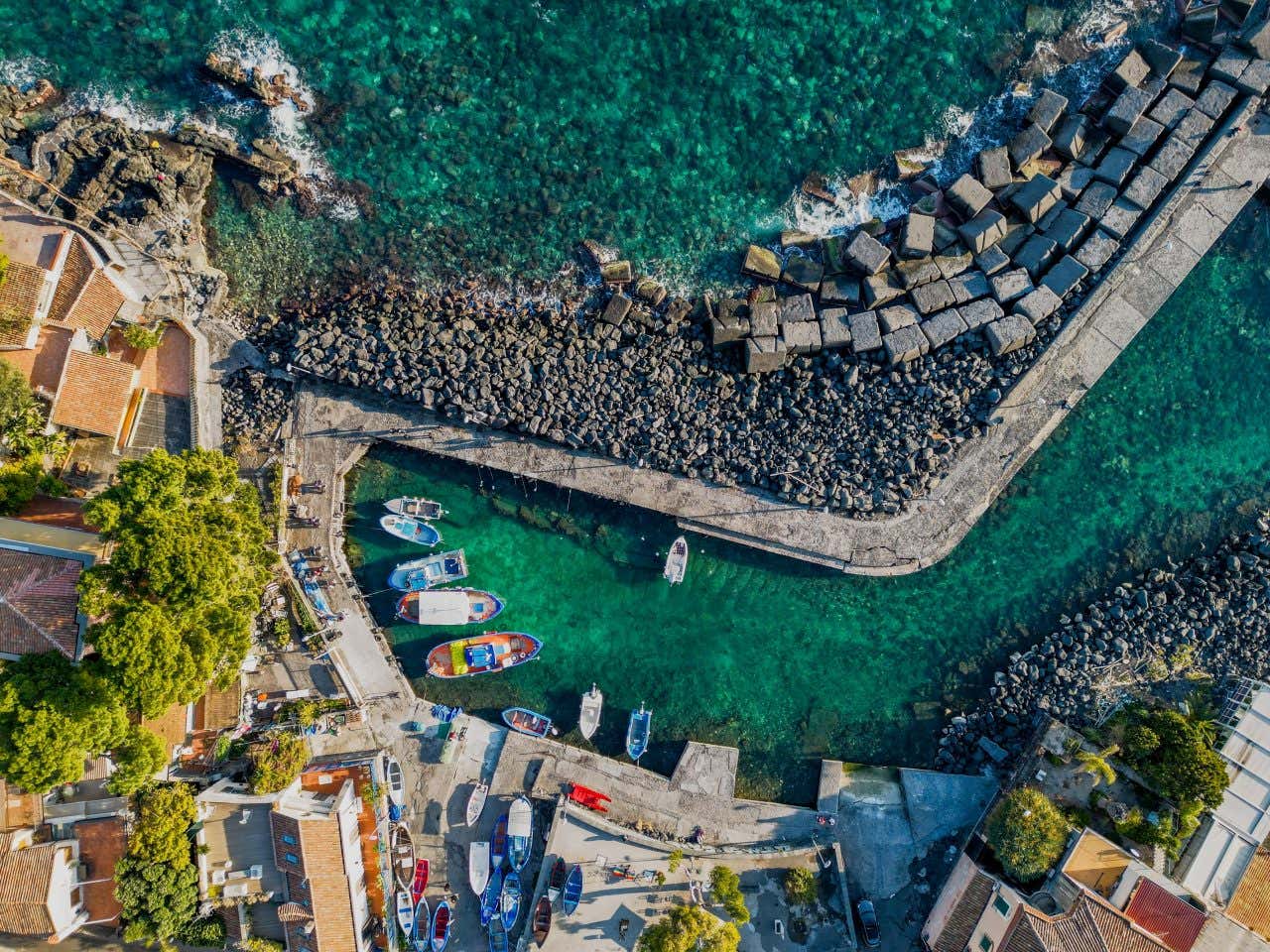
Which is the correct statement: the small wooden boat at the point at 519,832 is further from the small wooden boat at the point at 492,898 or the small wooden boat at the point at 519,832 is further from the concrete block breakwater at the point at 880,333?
the concrete block breakwater at the point at 880,333

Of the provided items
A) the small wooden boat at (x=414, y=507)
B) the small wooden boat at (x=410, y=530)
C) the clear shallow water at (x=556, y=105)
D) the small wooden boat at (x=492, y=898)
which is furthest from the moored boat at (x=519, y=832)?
the clear shallow water at (x=556, y=105)

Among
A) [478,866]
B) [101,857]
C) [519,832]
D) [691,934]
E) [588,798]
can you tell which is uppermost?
[588,798]

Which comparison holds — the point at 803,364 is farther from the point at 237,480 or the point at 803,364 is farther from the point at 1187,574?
the point at 237,480

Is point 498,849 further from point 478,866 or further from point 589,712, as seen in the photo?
point 589,712

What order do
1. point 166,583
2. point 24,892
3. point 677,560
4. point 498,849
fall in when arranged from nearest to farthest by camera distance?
point 166,583, point 24,892, point 498,849, point 677,560

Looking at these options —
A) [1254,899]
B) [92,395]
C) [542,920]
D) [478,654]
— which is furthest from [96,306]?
[1254,899]

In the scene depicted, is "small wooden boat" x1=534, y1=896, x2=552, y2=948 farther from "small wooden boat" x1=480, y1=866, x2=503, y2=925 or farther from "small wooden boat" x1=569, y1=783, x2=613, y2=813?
"small wooden boat" x1=569, y1=783, x2=613, y2=813
